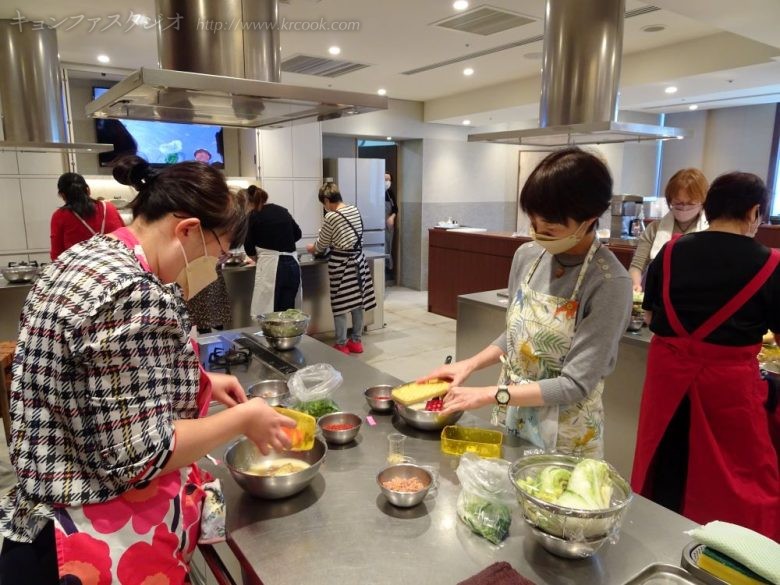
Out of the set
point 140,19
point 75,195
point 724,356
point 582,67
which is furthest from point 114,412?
point 140,19

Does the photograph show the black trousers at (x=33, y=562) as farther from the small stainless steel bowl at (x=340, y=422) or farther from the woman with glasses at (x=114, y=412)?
the small stainless steel bowl at (x=340, y=422)

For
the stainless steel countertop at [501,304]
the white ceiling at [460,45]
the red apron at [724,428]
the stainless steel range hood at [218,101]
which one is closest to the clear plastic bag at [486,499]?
the red apron at [724,428]

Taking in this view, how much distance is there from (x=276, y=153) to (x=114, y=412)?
5.80 metres

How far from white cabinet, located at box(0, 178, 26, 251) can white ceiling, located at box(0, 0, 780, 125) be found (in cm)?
135

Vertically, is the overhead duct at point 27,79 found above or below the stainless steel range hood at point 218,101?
above

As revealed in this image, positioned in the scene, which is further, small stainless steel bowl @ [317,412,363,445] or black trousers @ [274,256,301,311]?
black trousers @ [274,256,301,311]

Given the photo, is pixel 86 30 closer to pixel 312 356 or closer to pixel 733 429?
pixel 312 356

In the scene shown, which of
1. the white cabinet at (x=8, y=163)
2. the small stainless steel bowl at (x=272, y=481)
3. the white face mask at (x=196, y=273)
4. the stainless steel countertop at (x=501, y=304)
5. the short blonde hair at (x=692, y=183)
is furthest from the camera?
the white cabinet at (x=8, y=163)

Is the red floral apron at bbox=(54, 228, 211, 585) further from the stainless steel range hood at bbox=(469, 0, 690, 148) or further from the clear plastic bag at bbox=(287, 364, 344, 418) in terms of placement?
the stainless steel range hood at bbox=(469, 0, 690, 148)

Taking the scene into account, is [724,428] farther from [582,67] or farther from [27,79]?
[27,79]

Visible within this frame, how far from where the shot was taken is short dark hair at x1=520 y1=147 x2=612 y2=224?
1.32 metres

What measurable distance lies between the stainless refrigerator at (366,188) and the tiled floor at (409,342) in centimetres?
101

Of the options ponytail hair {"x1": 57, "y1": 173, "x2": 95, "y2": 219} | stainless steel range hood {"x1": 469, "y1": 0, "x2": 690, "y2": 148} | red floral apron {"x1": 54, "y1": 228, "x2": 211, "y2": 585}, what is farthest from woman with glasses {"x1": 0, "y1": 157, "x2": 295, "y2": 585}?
ponytail hair {"x1": 57, "y1": 173, "x2": 95, "y2": 219}

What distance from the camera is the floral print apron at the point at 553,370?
4.74 ft
